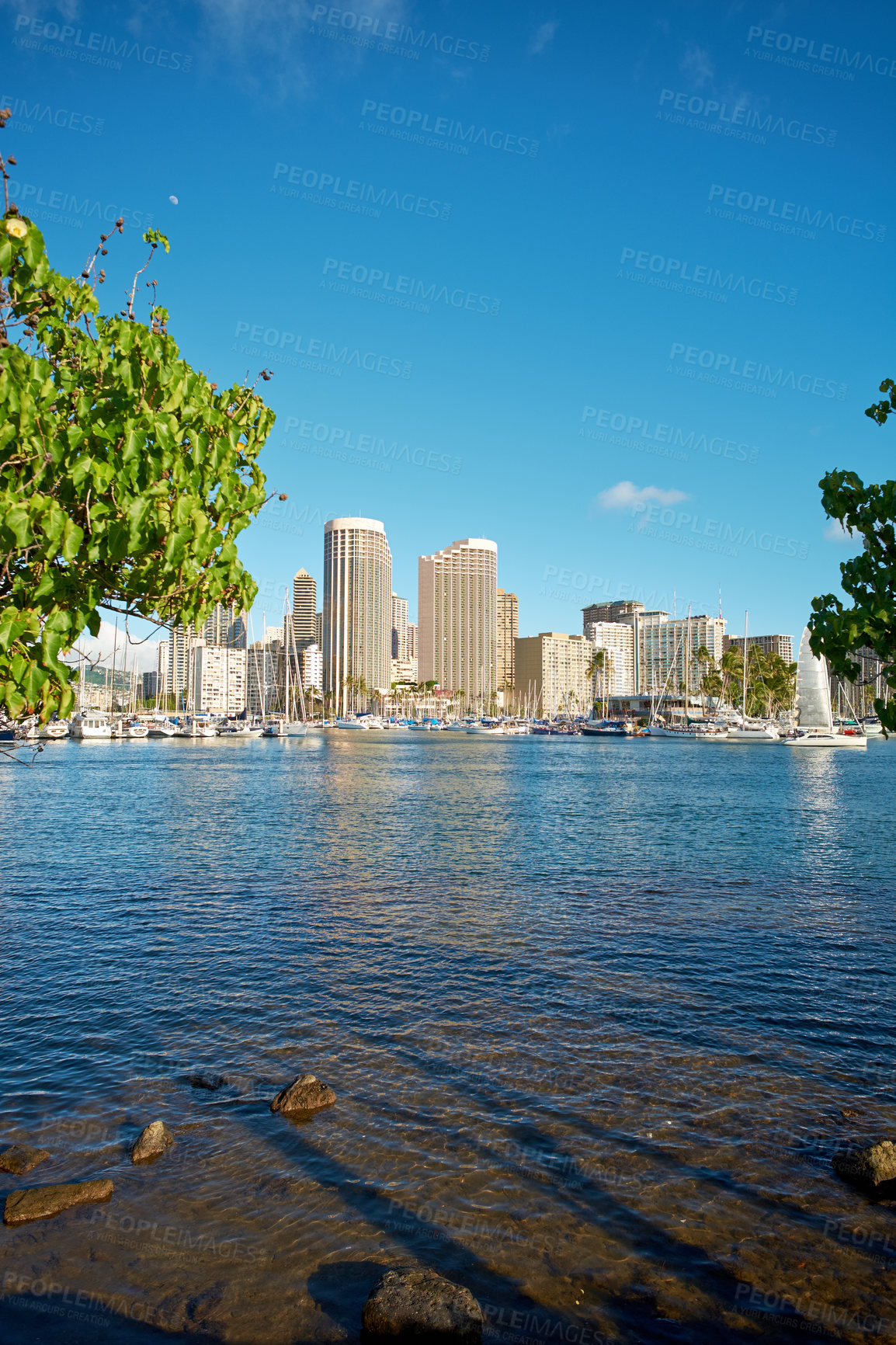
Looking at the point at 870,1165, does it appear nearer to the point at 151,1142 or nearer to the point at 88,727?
the point at 151,1142

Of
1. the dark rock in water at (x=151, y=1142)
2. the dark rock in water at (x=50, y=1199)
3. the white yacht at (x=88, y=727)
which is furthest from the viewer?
the white yacht at (x=88, y=727)

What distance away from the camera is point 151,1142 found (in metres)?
11.7

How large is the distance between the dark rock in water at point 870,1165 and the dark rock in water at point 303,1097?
7589 mm

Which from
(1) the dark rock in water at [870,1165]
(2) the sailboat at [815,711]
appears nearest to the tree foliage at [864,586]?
(1) the dark rock in water at [870,1165]

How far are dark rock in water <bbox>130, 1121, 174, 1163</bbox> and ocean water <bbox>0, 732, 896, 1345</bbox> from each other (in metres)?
0.20

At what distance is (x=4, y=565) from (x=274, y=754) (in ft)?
397

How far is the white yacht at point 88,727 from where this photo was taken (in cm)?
14862

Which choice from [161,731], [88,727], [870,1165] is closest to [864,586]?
[870,1165]

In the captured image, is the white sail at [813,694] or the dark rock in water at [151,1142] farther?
the white sail at [813,694]

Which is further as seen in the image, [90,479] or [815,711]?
[815,711]

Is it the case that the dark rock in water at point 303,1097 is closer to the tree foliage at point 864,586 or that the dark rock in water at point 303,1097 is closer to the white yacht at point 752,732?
the tree foliage at point 864,586

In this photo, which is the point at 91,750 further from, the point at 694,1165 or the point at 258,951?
the point at 694,1165

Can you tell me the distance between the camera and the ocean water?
8953 millimetres

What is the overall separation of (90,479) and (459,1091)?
443 inches
